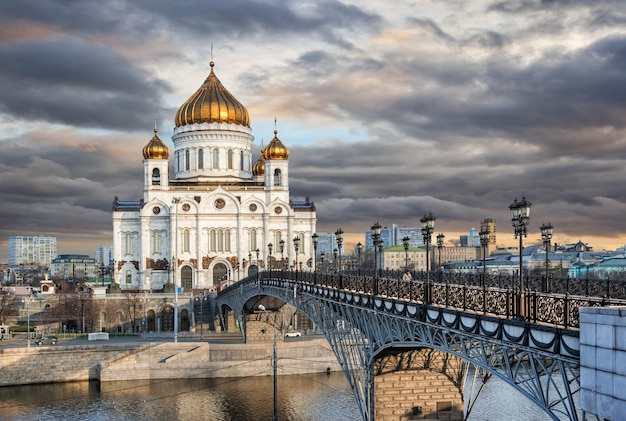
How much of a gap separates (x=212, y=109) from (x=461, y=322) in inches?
2699

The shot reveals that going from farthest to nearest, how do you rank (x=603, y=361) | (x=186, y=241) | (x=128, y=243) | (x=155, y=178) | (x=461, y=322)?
(x=155, y=178) → (x=128, y=243) → (x=186, y=241) → (x=461, y=322) → (x=603, y=361)

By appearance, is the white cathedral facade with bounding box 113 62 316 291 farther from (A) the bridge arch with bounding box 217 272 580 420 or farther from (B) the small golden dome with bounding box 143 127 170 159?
(A) the bridge arch with bounding box 217 272 580 420

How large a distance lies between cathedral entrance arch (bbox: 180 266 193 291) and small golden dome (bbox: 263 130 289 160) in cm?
1473

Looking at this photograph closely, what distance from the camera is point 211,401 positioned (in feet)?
141

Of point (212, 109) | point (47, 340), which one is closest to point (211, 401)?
point (47, 340)

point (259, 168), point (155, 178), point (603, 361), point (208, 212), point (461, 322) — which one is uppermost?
point (259, 168)

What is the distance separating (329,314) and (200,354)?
68.6 feet

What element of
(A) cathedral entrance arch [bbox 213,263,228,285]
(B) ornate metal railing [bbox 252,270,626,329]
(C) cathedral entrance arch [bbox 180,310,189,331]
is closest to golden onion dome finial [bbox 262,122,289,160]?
(A) cathedral entrance arch [bbox 213,263,228,285]

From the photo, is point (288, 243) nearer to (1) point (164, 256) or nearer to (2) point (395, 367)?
(1) point (164, 256)

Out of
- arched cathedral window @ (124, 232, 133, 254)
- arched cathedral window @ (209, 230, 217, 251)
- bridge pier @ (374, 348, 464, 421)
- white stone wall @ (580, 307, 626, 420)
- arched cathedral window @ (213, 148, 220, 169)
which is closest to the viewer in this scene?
white stone wall @ (580, 307, 626, 420)

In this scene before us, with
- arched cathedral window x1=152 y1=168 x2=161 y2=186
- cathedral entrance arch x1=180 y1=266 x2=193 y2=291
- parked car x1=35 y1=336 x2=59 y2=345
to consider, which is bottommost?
parked car x1=35 y1=336 x2=59 y2=345

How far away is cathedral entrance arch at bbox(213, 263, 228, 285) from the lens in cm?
8075

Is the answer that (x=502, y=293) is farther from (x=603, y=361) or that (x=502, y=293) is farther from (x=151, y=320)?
(x=151, y=320)

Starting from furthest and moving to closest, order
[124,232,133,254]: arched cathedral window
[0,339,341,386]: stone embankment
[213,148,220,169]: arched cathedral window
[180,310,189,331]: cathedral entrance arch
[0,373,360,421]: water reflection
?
1. [213,148,220,169]: arched cathedral window
2. [124,232,133,254]: arched cathedral window
3. [180,310,189,331]: cathedral entrance arch
4. [0,339,341,386]: stone embankment
5. [0,373,360,421]: water reflection
